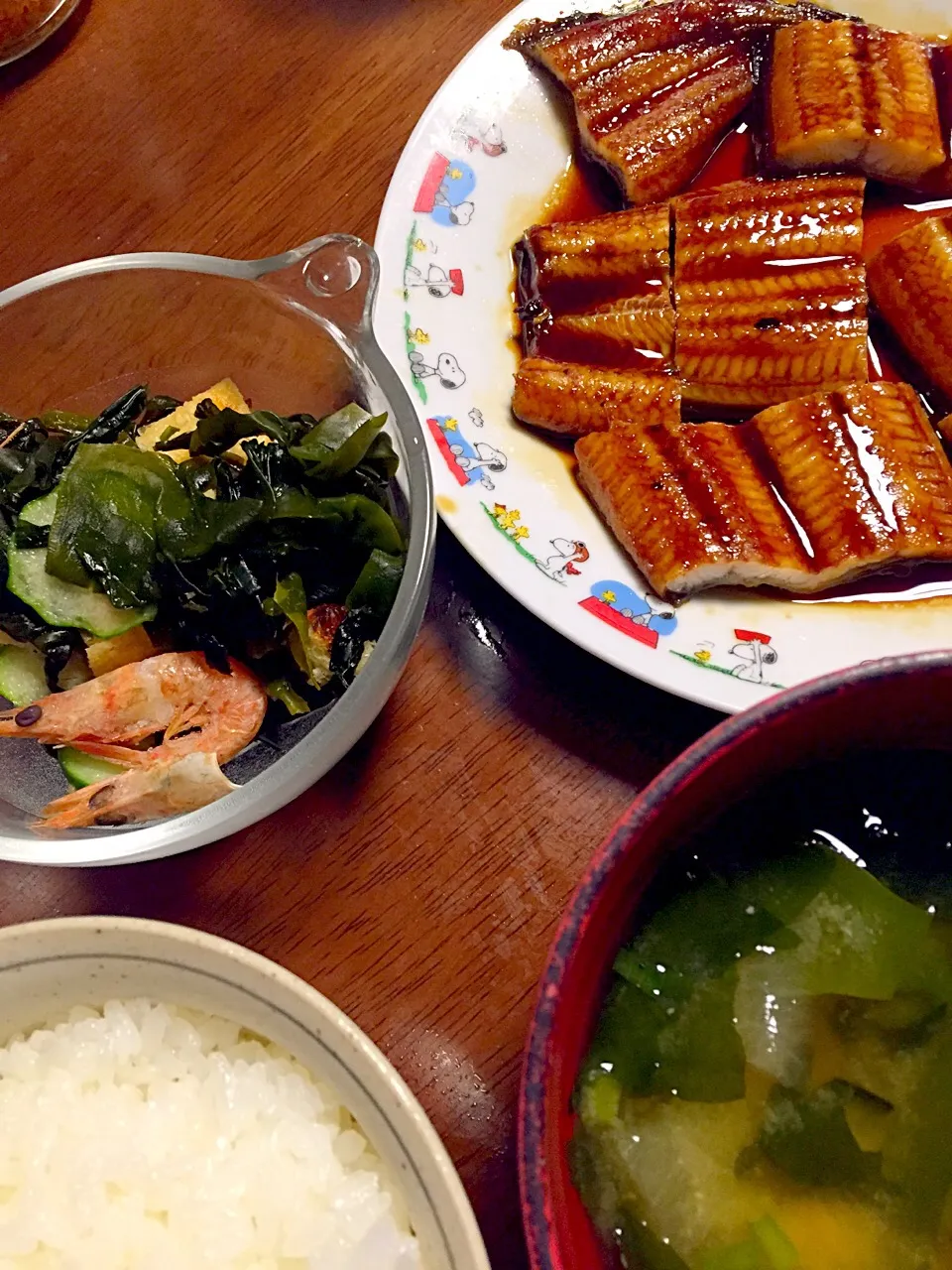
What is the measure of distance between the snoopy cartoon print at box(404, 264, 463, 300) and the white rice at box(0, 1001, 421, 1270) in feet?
3.43

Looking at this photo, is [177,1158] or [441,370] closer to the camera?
[177,1158]

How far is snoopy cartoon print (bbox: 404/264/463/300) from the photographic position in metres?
1.48

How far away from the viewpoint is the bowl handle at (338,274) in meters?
1.26

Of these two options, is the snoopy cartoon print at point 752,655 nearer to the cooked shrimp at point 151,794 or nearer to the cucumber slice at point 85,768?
the cooked shrimp at point 151,794

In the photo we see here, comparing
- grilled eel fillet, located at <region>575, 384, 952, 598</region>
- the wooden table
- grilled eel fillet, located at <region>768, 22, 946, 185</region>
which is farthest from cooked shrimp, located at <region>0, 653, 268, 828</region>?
grilled eel fillet, located at <region>768, 22, 946, 185</region>

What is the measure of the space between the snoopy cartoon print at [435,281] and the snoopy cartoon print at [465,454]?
0.71ft

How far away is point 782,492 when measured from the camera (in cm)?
148

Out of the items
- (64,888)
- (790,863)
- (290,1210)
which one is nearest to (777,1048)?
(790,863)

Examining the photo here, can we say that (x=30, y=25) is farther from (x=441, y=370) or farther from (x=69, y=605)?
(x=69, y=605)

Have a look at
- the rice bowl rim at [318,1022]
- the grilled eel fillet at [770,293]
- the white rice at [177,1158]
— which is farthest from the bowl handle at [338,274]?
the white rice at [177,1158]

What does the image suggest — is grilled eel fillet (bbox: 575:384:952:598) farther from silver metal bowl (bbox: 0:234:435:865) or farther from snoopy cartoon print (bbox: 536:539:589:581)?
silver metal bowl (bbox: 0:234:435:865)

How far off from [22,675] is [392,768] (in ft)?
1.54

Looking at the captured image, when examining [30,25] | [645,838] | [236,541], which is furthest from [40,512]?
[30,25]

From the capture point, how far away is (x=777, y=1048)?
0.80 m
